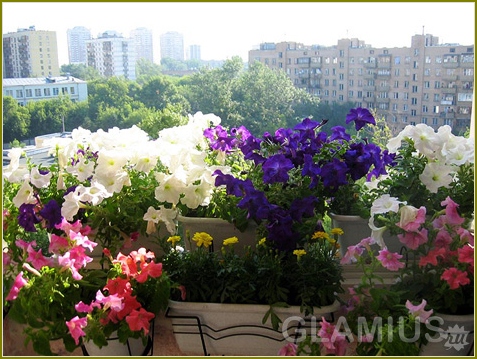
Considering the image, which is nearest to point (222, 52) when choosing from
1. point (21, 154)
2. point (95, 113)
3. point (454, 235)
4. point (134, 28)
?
point (134, 28)

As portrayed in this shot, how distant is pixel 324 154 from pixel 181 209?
1.39 feet

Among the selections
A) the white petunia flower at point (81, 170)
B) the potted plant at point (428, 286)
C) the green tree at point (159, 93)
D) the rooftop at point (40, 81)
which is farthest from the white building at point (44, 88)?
the potted plant at point (428, 286)

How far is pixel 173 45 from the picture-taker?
1849mm

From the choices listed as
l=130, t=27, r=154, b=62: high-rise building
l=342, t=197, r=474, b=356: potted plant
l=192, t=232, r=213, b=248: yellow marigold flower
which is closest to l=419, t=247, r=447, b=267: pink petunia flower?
l=342, t=197, r=474, b=356: potted plant

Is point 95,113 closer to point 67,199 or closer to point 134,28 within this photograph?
point 134,28

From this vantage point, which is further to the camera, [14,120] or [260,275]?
[14,120]

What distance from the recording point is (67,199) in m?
1.39

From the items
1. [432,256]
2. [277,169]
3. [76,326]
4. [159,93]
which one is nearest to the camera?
[76,326]

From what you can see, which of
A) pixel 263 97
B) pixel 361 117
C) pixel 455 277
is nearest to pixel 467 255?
pixel 455 277

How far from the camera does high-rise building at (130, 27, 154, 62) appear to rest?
183 centimetres

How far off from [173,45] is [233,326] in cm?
99

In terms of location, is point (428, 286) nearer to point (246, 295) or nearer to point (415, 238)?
point (415, 238)

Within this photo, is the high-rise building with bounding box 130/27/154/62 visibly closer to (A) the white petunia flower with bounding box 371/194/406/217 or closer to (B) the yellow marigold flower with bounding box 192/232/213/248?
(B) the yellow marigold flower with bounding box 192/232/213/248

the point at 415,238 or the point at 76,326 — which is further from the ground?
the point at 415,238
